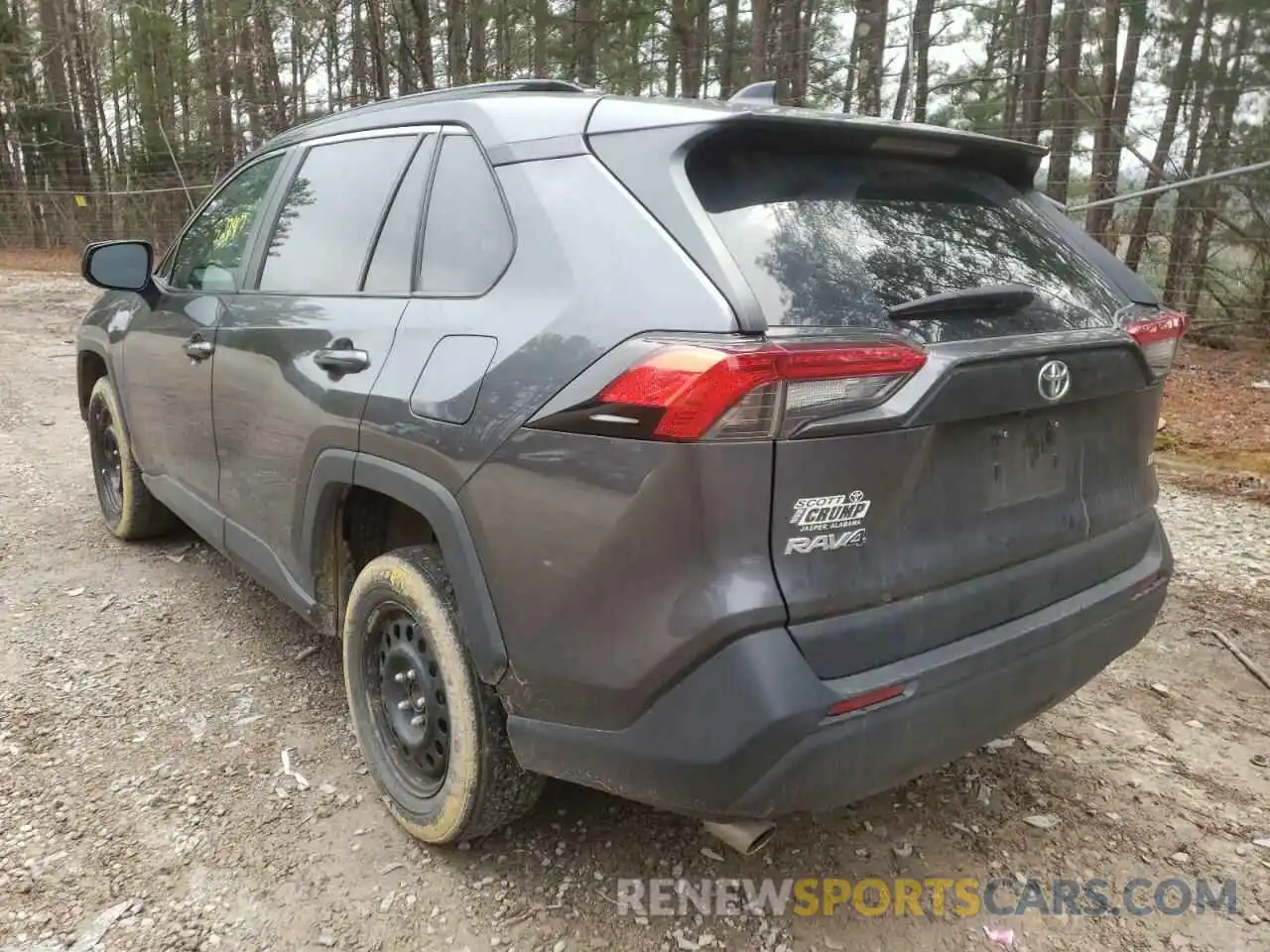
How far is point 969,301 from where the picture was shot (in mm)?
1966

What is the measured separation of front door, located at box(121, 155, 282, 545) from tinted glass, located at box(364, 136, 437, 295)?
3.11 ft

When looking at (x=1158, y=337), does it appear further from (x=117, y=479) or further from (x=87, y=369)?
(x=87, y=369)

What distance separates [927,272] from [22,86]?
93.1 feet

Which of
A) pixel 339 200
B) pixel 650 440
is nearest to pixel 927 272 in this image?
pixel 650 440

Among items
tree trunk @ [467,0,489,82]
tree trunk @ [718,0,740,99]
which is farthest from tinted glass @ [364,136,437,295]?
tree trunk @ [467,0,489,82]

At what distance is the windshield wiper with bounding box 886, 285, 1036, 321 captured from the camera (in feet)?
6.25

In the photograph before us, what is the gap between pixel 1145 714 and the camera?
10.3 ft

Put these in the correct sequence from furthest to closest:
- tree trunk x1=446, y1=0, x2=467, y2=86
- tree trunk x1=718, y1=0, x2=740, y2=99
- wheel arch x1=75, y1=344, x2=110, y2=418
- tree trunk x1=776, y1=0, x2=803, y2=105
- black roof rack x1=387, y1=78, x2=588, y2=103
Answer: tree trunk x1=446, y1=0, x2=467, y2=86
tree trunk x1=718, y1=0, x2=740, y2=99
tree trunk x1=776, y1=0, x2=803, y2=105
wheel arch x1=75, y1=344, x2=110, y2=418
black roof rack x1=387, y1=78, x2=588, y2=103

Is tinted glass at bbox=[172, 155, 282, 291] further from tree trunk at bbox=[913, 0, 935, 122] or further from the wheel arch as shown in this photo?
tree trunk at bbox=[913, 0, 935, 122]

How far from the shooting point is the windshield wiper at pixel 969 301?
75.0 inches

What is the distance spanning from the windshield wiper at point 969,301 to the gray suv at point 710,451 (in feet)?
0.04

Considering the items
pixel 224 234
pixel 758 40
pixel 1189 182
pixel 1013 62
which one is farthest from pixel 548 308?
pixel 758 40

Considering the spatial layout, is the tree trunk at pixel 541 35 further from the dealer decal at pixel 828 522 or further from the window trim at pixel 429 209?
the dealer decal at pixel 828 522

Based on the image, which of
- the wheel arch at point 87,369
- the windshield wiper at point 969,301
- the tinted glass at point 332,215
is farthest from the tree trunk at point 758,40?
the windshield wiper at point 969,301
